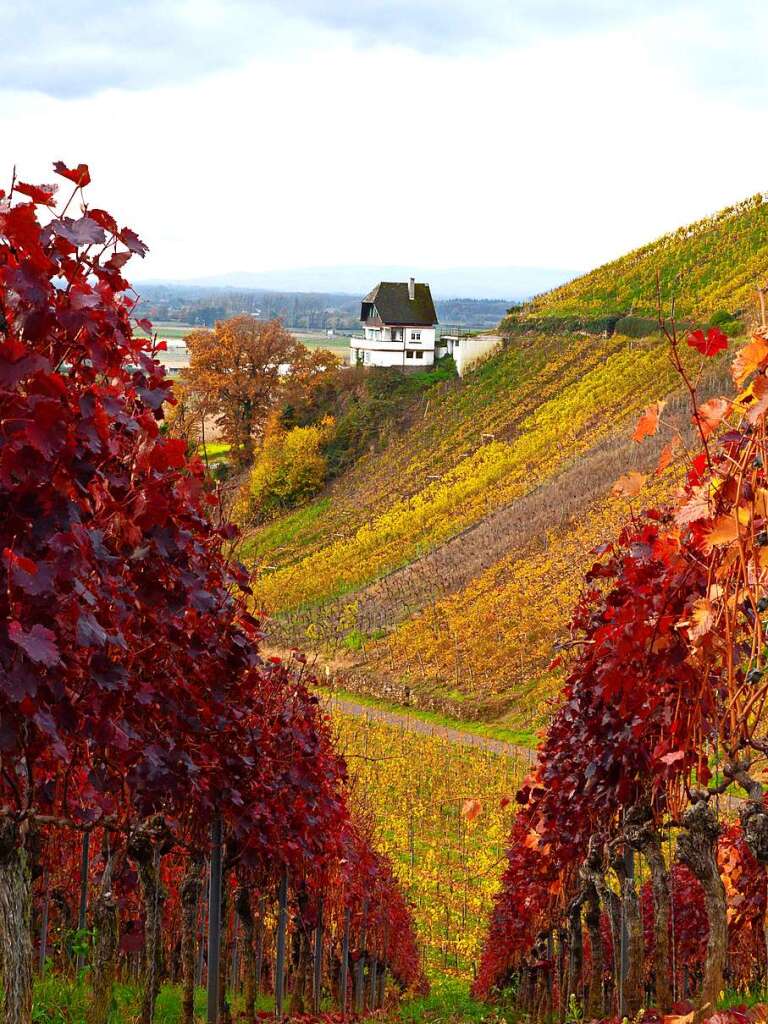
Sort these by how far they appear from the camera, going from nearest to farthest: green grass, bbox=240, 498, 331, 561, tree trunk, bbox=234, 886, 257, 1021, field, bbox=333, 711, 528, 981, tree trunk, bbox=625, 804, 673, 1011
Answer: tree trunk, bbox=625, 804, 673, 1011
tree trunk, bbox=234, 886, 257, 1021
field, bbox=333, 711, 528, 981
green grass, bbox=240, 498, 331, 561

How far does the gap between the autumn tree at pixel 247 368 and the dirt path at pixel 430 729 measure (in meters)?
32.3

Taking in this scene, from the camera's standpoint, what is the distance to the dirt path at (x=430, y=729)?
89.3 feet

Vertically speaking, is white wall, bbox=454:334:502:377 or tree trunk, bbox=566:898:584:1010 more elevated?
white wall, bbox=454:334:502:377

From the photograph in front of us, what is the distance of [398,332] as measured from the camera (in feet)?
229

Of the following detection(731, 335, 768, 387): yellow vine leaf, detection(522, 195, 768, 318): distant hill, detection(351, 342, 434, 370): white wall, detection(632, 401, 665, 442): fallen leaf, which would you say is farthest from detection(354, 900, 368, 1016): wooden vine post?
detection(351, 342, 434, 370): white wall

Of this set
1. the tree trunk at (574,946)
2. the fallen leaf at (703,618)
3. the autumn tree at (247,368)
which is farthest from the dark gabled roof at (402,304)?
the fallen leaf at (703,618)

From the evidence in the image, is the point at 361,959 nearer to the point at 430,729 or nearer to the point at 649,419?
the point at 649,419

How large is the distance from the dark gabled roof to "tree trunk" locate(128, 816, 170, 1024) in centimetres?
6307

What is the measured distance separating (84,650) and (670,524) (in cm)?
362

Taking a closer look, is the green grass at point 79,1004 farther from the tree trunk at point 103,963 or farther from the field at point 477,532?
the field at point 477,532

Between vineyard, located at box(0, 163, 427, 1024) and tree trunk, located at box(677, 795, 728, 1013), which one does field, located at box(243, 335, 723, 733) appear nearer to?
vineyard, located at box(0, 163, 427, 1024)

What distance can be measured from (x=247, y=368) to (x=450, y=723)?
37.8m

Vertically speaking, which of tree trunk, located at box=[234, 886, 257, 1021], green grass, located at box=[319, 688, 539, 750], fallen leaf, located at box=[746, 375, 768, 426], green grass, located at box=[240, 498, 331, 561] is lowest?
green grass, located at box=[319, 688, 539, 750]

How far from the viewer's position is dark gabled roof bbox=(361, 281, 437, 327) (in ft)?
228
